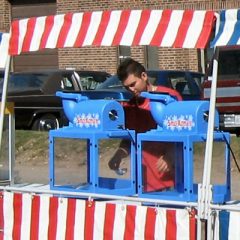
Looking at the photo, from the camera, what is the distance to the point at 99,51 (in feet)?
80.3

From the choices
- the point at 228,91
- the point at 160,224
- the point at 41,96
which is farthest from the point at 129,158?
the point at 41,96

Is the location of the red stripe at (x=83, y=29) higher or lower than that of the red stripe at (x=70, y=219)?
higher

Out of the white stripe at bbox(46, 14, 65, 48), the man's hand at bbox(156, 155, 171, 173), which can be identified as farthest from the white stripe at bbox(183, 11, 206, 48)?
the white stripe at bbox(46, 14, 65, 48)

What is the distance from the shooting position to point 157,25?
5102mm

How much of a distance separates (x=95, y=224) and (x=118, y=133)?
66 centimetres

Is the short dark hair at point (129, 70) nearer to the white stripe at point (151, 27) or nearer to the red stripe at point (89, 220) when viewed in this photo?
the white stripe at point (151, 27)

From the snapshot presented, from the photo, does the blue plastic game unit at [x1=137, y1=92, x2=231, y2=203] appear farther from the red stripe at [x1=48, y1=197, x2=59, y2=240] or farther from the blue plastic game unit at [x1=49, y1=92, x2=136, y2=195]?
the red stripe at [x1=48, y1=197, x2=59, y2=240]

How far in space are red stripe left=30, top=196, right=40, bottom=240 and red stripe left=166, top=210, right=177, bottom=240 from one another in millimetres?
1116

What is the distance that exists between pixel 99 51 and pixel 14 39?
61.6ft

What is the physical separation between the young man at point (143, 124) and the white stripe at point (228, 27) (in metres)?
0.78

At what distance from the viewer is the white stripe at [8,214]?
604 centimetres

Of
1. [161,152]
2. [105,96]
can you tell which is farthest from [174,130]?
[105,96]

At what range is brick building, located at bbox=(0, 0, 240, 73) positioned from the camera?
22.8 metres

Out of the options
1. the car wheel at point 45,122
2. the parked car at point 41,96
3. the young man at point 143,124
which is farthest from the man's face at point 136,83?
the car wheel at point 45,122
